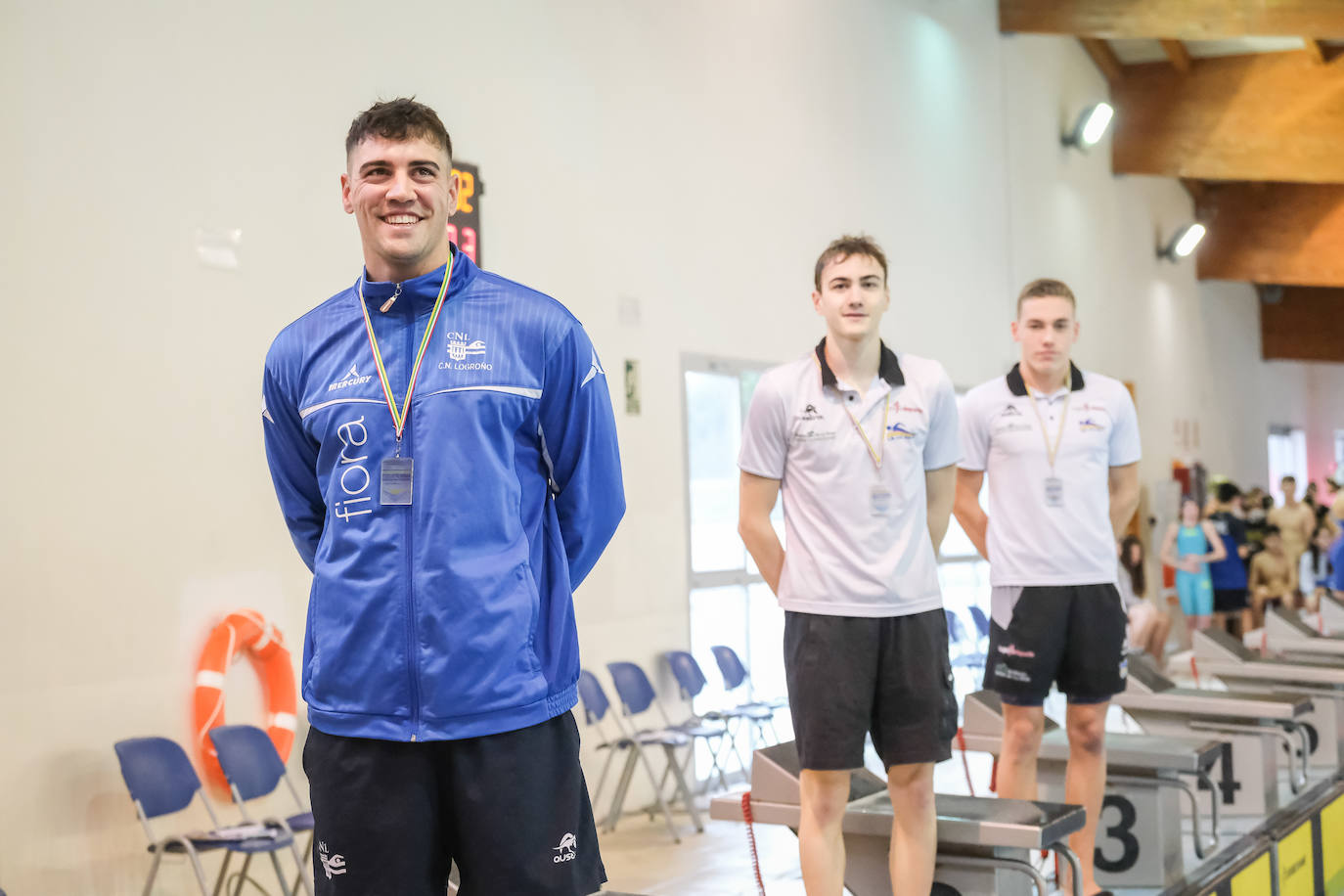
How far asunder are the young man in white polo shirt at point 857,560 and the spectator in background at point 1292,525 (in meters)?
11.6

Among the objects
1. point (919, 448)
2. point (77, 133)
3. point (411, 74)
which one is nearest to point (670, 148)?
point (411, 74)

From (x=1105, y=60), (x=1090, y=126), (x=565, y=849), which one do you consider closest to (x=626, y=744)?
(x=565, y=849)

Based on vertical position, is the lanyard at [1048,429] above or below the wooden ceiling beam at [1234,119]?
below

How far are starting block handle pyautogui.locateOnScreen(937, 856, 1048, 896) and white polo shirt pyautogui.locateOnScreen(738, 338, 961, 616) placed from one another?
0.71 metres

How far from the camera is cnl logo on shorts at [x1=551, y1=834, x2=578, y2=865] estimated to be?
5.79ft

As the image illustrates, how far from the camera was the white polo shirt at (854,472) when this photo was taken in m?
2.87

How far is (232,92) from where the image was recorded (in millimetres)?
4824

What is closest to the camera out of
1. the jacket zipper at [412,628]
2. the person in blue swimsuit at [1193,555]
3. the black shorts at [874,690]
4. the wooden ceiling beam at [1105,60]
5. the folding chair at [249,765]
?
the jacket zipper at [412,628]

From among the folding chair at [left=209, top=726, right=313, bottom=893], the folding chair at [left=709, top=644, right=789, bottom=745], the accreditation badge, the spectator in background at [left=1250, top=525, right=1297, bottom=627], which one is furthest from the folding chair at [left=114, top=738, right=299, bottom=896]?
the spectator in background at [left=1250, top=525, right=1297, bottom=627]

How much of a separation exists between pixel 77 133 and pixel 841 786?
3.46 metres

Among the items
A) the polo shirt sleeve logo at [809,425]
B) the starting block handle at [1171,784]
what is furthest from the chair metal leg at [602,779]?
the polo shirt sleeve logo at [809,425]

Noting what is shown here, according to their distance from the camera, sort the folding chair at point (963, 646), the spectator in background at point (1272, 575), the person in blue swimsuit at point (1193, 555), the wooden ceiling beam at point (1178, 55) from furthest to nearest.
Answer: the spectator in background at point (1272, 575) → the wooden ceiling beam at point (1178, 55) → the person in blue swimsuit at point (1193, 555) → the folding chair at point (963, 646)

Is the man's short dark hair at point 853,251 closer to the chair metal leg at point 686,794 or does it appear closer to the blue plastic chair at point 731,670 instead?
the chair metal leg at point 686,794

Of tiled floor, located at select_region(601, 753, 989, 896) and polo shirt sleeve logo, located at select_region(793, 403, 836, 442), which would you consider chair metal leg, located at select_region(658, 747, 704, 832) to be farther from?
polo shirt sleeve logo, located at select_region(793, 403, 836, 442)
